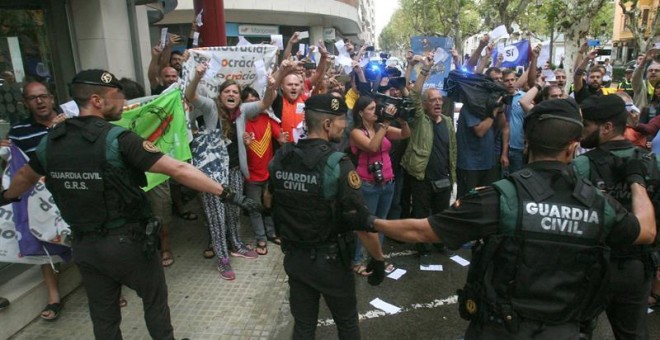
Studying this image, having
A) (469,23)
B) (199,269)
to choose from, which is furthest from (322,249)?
(469,23)

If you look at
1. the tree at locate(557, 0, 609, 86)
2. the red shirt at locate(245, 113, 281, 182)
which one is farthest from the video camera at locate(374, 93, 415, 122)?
the tree at locate(557, 0, 609, 86)

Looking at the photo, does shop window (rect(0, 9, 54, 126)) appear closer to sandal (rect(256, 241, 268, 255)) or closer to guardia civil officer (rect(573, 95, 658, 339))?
sandal (rect(256, 241, 268, 255))

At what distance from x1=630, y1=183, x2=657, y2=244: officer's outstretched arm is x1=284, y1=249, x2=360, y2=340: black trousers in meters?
1.64

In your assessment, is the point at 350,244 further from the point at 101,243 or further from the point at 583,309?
the point at 101,243

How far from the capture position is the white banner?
16.0ft

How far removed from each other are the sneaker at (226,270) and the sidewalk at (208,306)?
0.05 metres

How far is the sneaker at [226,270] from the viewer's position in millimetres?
4508

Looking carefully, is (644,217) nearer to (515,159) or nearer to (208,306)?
(208,306)

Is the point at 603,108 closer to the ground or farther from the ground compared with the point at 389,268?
farther from the ground

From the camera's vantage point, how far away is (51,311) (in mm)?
3787

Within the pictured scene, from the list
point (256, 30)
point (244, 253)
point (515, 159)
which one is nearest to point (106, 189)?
point (244, 253)

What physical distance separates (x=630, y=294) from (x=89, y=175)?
11.2 feet

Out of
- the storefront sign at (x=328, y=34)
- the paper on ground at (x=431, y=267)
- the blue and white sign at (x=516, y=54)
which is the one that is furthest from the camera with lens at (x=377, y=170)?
the storefront sign at (x=328, y=34)

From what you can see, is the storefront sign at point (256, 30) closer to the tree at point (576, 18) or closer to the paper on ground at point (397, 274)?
the tree at point (576, 18)
